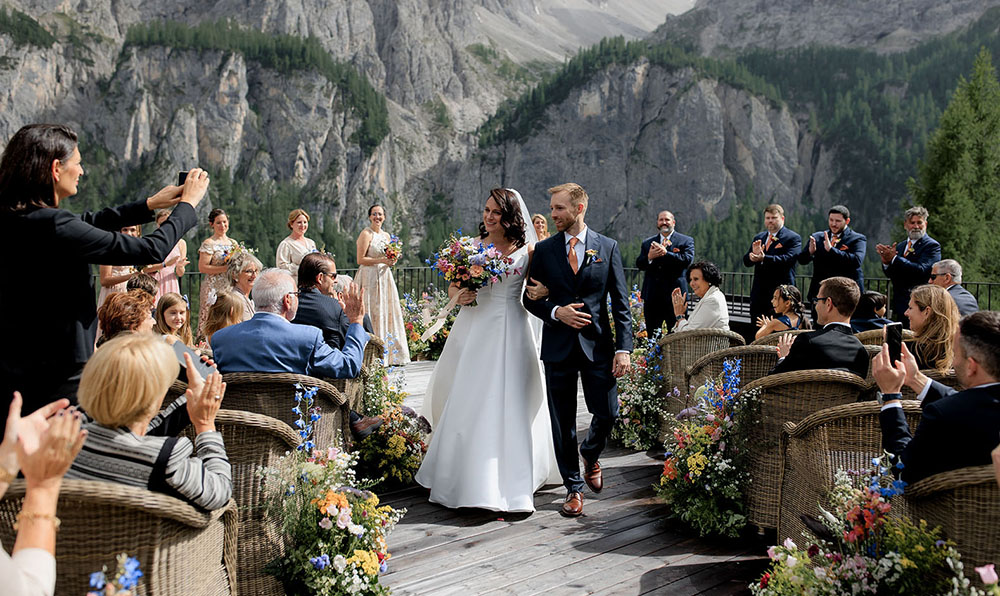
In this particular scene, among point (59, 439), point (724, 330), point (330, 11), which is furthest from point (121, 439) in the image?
point (330, 11)

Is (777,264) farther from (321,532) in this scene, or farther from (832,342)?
(321,532)

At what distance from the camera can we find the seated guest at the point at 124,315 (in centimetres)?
335

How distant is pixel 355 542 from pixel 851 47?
132m

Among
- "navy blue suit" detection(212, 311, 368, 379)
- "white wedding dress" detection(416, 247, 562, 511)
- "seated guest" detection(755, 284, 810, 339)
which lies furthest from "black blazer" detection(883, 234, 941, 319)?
"navy blue suit" detection(212, 311, 368, 379)

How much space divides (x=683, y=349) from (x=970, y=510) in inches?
138

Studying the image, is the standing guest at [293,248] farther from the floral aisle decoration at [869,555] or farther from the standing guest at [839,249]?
the floral aisle decoration at [869,555]

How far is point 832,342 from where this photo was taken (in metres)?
3.64

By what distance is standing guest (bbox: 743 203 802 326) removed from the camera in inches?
305

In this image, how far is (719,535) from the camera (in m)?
3.88

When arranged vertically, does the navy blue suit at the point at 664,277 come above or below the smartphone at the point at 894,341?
above

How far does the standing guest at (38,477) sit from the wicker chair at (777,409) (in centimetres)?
321

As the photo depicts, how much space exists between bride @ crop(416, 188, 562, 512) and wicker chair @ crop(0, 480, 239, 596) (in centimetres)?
234

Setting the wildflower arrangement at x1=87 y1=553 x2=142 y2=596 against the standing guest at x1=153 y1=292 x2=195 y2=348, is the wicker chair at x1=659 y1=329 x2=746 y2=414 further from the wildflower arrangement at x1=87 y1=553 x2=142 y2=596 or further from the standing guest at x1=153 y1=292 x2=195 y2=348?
the wildflower arrangement at x1=87 y1=553 x2=142 y2=596

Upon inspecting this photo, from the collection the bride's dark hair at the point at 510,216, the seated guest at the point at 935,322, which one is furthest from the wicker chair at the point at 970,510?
the bride's dark hair at the point at 510,216
